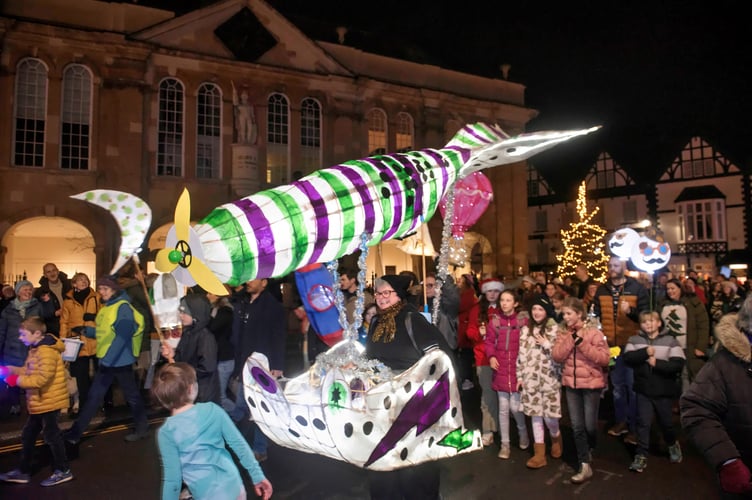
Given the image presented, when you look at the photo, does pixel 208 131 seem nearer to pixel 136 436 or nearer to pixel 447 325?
pixel 136 436

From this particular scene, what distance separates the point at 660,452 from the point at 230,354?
212 inches

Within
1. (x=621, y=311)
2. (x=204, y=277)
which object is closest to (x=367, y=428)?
(x=204, y=277)

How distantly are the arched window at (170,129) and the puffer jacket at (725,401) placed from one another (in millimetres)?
19925

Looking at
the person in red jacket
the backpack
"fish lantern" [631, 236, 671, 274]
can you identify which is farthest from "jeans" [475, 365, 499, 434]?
"fish lantern" [631, 236, 671, 274]

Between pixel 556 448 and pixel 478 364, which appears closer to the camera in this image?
pixel 556 448

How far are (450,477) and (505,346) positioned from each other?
1.56 m

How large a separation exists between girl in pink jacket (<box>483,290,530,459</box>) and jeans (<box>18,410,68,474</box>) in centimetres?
467

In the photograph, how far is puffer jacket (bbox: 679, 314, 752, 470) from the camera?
9.37 ft

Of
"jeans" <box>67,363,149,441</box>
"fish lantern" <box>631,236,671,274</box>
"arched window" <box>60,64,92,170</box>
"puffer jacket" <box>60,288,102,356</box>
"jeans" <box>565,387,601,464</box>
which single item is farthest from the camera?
"arched window" <box>60,64,92,170</box>

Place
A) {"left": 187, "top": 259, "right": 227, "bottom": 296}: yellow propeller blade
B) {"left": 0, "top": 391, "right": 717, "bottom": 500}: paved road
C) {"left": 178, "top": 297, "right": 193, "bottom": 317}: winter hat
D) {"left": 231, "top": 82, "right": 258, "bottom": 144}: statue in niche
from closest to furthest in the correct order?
{"left": 187, "top": 259, "right": 227, "bottom": 296}: yellow propeller blade
{"left": 0, "top": 391, "right": 717, "bottom": 500}: paved road
{"left": 178, "top": 297, "right": 193, "bottom": 317}: winter hat
{"left": 231, "top": 82, "right": 258, "bottom": 144}: statue in niche

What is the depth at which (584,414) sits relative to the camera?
5.66 meters

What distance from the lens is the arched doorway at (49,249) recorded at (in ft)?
64.8

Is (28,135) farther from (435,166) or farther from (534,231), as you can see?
(534,231)

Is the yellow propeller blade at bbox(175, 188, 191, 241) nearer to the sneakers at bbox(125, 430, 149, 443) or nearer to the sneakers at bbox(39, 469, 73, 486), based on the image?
the sneakers at bbox(39, 469, 73, 486)
